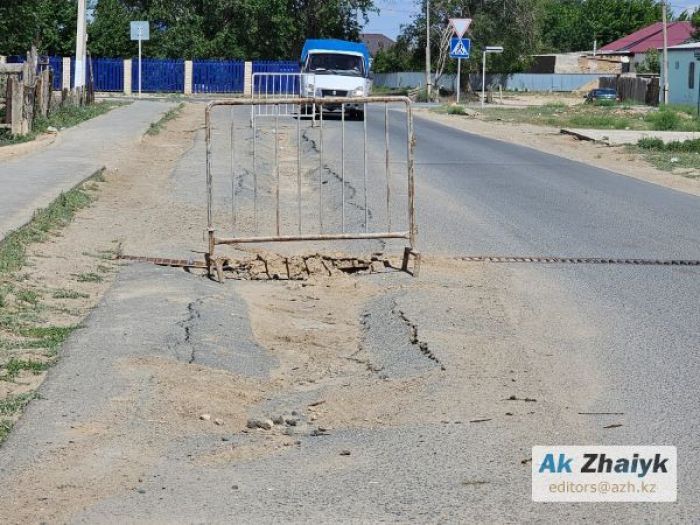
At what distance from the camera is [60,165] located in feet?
59.0

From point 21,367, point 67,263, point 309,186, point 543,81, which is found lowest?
point 21,367

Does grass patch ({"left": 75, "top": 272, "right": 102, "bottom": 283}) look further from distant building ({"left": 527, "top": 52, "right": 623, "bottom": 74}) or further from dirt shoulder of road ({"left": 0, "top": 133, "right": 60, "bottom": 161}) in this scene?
distant building ({"left": 527, "top": 52, "right": 623, "bottom": 74})

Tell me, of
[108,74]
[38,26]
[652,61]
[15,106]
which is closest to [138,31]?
[38,26]

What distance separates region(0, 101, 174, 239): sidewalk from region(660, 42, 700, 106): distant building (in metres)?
37.5

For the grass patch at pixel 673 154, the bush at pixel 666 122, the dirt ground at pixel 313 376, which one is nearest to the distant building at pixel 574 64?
the bush at pixel 666 122

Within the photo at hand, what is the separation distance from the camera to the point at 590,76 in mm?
84562

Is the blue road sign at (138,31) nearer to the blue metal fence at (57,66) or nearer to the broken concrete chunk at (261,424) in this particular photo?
the blue metal fence at (57,66)

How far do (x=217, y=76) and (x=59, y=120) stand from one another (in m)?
35.0

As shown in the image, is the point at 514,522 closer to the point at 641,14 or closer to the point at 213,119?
the point at 213,119

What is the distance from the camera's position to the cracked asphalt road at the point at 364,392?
15.3 feet

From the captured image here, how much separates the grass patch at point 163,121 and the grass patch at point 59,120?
1.89 m

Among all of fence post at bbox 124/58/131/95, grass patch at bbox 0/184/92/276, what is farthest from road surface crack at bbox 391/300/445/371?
fence post at bbox 124/58/131/95

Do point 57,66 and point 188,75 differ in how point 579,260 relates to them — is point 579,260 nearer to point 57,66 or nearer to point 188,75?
point 57,66

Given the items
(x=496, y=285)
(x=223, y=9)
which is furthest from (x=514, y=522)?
(x=223, y=9)
